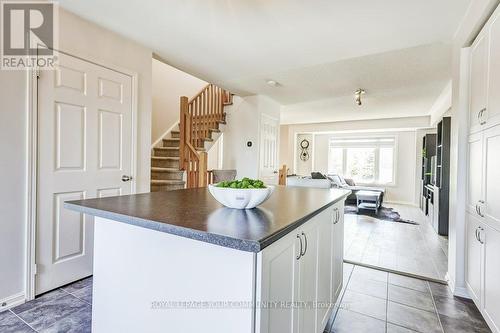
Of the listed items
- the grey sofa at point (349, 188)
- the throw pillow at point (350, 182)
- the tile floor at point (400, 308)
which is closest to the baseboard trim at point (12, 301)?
the tile floor at point (400, 308)

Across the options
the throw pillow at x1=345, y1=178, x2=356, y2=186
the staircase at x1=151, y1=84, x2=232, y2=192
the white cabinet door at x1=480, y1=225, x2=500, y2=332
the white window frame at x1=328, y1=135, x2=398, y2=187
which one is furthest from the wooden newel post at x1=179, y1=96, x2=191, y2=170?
the white window frame at x1=328, y1=135, x2=398, y2=187

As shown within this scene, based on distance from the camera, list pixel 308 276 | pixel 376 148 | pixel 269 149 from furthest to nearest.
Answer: pixel 376 148, pixel 269 149, pixel 308 276

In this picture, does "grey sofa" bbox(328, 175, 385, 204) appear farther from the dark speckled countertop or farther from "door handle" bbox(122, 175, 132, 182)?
the dark speckled countertop

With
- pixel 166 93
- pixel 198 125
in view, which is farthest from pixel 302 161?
pixel 166 93

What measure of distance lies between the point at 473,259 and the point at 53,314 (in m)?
3.11

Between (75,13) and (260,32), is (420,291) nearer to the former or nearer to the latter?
(260,32)

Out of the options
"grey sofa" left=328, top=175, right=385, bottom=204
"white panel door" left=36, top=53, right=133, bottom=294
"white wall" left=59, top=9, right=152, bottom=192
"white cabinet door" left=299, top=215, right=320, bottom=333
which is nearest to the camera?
"white cabinet door" left=299, top=215, right=320, bottom=333

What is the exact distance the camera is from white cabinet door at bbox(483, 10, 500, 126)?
1.64 m

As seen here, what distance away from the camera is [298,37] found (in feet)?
8.39

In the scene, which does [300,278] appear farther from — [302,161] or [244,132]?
[302,161]

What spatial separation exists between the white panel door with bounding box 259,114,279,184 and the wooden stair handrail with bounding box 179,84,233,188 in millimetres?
829

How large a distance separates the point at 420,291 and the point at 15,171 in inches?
136

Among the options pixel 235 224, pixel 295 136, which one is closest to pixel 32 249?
pixel 235 224

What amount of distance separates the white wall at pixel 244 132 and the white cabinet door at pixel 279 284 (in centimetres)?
360
